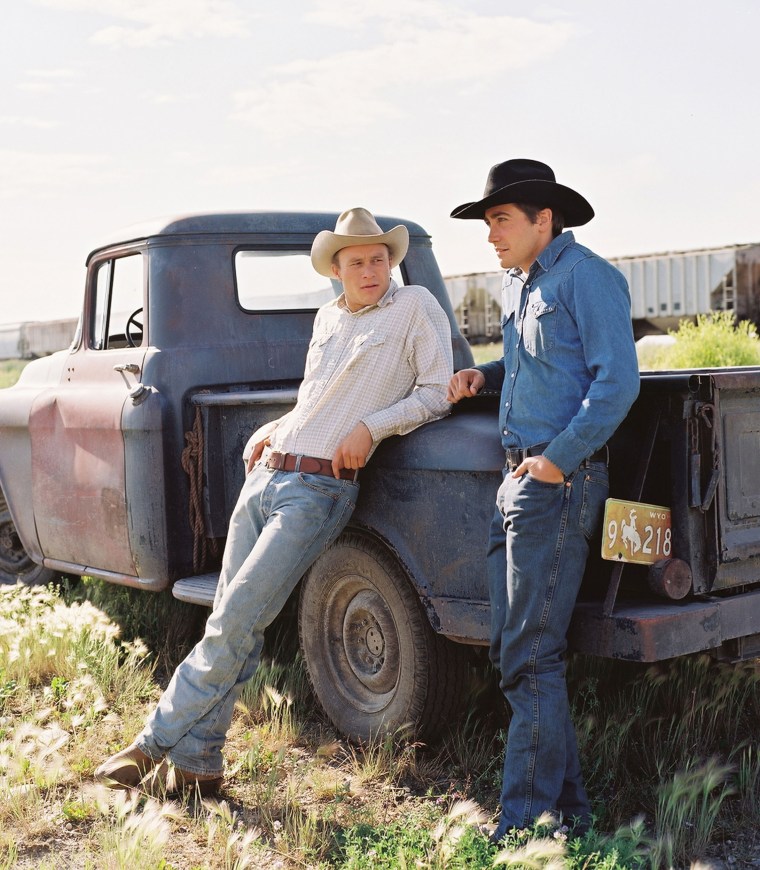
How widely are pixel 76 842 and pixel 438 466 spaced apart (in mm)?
1648

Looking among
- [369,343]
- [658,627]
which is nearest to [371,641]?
[369,343]

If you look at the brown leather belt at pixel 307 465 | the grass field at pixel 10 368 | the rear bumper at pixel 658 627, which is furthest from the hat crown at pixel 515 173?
the grass field at pixel 10 368

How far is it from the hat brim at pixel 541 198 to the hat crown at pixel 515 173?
0.04 m

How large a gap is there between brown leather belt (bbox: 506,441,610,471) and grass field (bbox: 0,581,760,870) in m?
1.01

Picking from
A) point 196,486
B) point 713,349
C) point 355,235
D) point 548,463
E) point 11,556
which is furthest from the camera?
point 713,349

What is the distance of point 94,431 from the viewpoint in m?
5.13

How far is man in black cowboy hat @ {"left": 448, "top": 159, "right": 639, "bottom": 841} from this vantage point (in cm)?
308

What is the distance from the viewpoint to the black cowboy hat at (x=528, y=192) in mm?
3324

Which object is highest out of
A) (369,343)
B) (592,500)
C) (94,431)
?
(369,343)

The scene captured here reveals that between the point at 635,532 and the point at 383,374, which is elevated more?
the point at 383,374

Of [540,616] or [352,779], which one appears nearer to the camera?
[540,616]

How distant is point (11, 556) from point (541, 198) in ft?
14.5

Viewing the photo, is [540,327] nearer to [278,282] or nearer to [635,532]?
[635,532]

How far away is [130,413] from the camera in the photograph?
4848 mm
